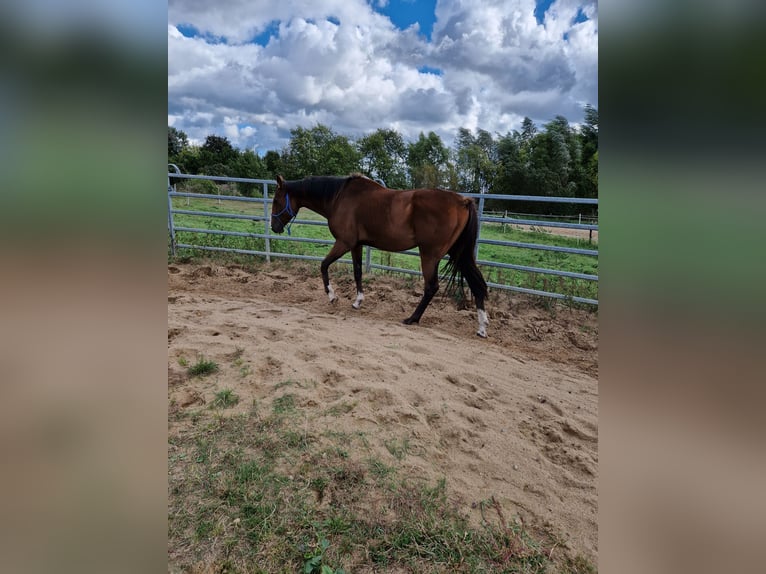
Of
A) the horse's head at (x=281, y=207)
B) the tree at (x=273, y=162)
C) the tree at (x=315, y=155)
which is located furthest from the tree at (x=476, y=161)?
the horse's head at (x=281, y=207)

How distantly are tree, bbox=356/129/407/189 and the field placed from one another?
3669cm

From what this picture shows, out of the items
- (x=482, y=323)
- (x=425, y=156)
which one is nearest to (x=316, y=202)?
(x=482, y=323)

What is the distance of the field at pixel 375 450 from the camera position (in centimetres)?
143

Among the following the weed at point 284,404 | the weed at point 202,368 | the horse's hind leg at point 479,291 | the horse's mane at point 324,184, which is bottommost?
the weed at point 284,404

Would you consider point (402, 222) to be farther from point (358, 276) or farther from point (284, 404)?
point (284, 404)

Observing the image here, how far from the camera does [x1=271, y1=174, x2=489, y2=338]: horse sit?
168 inches

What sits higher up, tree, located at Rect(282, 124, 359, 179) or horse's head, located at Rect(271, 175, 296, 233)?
tree, located at Rect(282, 124, 359, 179)

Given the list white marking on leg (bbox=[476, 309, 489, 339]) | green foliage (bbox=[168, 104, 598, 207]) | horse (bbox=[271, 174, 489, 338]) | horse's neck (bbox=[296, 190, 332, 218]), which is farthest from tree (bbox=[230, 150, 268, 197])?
white marking on leg (bbox=[476, 309, 489, 339])

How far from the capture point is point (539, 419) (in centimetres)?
245

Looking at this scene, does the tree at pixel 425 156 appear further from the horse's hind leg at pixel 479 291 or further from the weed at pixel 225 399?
the weed at pixel 225 399

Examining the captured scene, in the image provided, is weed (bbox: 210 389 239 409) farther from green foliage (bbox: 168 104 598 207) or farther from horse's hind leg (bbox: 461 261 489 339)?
green foliage (bbox: 168 104 598 207)
